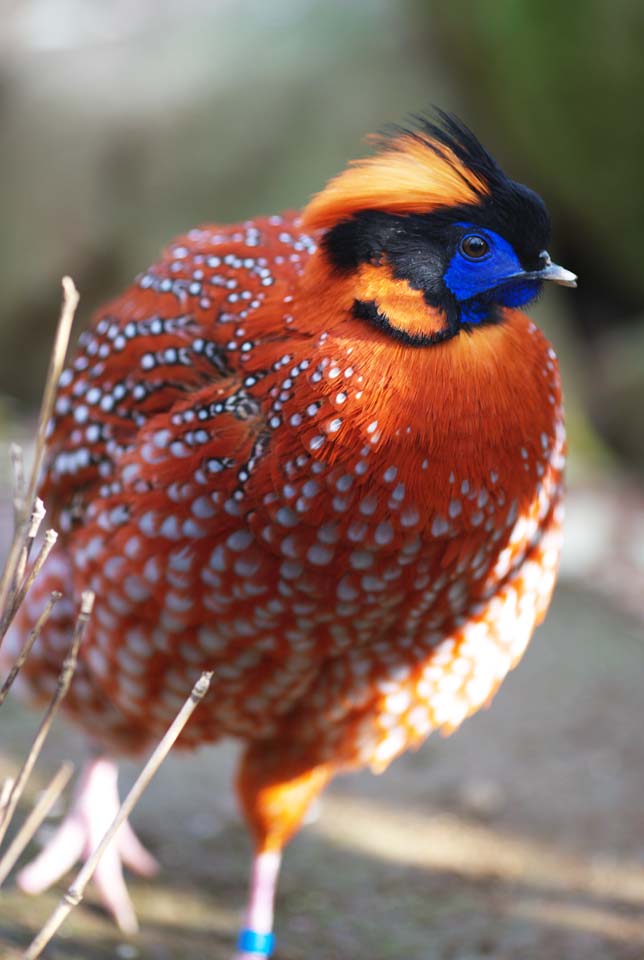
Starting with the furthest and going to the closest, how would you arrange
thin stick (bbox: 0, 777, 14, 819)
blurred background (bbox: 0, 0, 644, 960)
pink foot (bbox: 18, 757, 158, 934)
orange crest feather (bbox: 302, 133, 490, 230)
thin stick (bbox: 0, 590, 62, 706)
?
1. blurred background (bbox: 0, 0, 644, 960)
2. pink foot (bbox: 18, 757, 158, 934)
3. orange crest feather (bbox: 302, 133, 490, 230)
4. thin stick (bbox: 0, 777, 14, 819)
5. thin stick (bbox: 0, 590, 62, 706)

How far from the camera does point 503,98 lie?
6.45m

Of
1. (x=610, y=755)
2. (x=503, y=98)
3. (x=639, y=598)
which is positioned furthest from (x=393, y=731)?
(x=503, y=98)

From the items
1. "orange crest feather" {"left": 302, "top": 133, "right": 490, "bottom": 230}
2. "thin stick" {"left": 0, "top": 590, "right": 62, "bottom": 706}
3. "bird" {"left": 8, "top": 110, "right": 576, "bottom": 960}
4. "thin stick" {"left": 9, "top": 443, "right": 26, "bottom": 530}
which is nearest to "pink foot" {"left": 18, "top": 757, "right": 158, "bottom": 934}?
"bird" {"left": 8, "top": 110, "right": 576, "bottom": 960}

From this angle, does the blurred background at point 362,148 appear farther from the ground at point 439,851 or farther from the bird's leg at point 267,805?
the bird's leg at point 267,805

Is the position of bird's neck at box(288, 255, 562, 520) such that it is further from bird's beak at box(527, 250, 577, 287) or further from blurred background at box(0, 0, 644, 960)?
blurred background at box(0, 0, 644, 960)

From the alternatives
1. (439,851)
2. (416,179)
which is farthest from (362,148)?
(416,179)

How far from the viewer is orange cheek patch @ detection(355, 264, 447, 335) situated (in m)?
2.07

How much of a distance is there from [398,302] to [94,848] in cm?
196

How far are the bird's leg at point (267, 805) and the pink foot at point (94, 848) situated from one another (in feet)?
1.33

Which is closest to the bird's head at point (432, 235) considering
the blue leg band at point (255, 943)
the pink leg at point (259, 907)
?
the pink leg at point (259, 907)

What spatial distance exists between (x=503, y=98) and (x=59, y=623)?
4.77 metres

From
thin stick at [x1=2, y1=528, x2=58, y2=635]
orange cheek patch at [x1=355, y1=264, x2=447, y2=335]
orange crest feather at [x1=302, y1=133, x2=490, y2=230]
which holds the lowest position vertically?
thin stick at [x1=2, y1=528, x2=58, y2=635]

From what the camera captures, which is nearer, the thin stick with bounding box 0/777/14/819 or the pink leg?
the thin stick with bounding box 0/777/14/819

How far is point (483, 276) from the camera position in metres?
2.10
